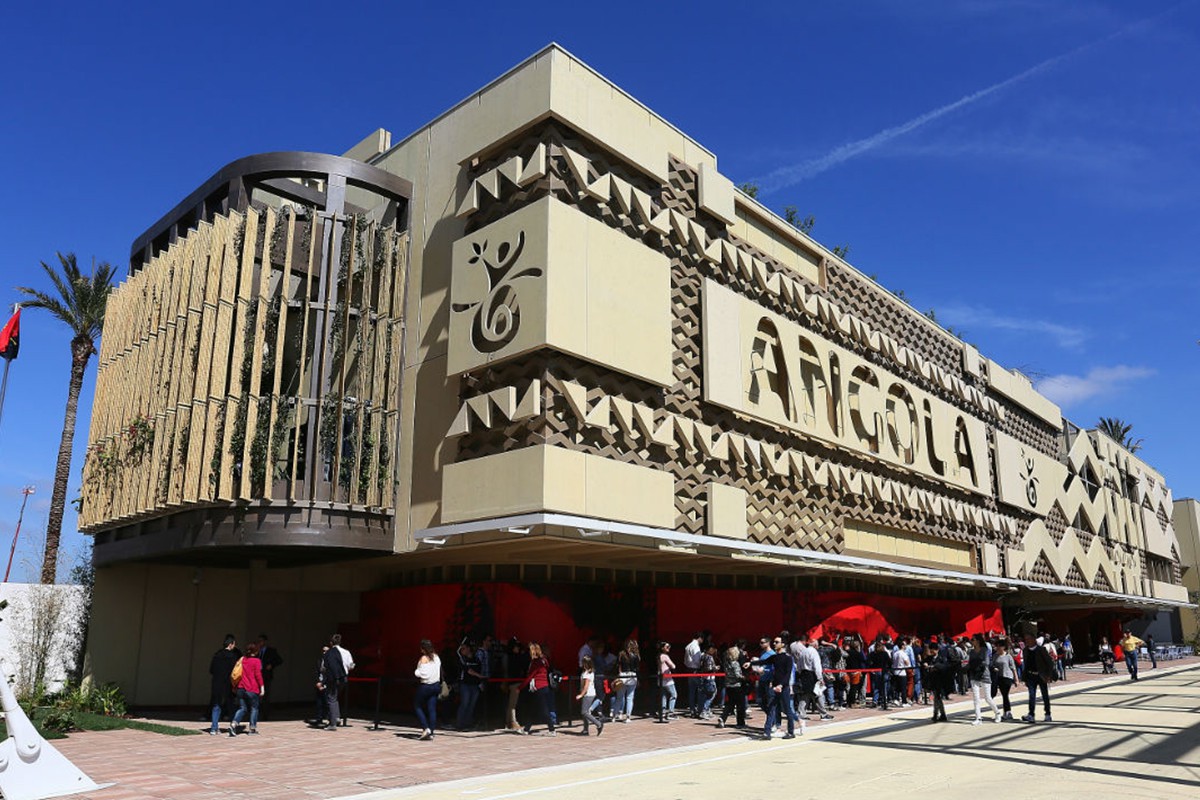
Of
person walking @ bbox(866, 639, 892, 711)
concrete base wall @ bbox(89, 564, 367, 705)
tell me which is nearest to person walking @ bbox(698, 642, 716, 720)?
person walking @ bbox(866, 639, 892, 711)

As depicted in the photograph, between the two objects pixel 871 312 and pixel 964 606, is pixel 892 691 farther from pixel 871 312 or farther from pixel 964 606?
pixel 964 606

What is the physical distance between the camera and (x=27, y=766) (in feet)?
32.8

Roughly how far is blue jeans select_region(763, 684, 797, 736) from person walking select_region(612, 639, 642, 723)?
3610 millimetres

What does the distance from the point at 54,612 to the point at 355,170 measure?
1295cm

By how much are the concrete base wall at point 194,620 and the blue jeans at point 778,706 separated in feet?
36.0

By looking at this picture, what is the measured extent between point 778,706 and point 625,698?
423 centimetres

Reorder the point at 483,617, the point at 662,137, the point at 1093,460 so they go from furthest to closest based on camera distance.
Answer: the point at 1093,460 → the point at 662,137 → the point at 483,617

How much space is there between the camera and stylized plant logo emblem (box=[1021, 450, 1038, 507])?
3822cm

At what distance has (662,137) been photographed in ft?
67.7

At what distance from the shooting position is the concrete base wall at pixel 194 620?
21297 millimetres

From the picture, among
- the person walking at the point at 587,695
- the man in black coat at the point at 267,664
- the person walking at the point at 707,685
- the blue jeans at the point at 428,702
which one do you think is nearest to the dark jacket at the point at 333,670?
the man in black coat at the point at 267,664

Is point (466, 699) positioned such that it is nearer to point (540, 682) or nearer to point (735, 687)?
point (540, 682)

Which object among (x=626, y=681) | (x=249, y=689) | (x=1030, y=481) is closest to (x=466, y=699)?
(x=626, y=681)

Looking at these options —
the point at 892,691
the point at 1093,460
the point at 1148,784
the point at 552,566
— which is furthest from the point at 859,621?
the point at 1093,460
